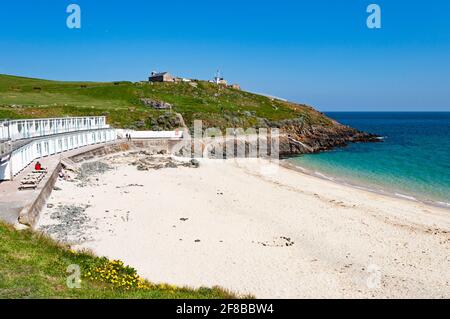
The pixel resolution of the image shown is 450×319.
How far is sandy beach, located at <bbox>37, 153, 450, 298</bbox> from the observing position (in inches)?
629

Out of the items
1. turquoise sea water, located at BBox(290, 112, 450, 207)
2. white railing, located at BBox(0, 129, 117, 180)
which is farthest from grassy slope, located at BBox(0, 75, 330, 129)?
turquoise sea water, located at BBox(290, 112, 450, 207)

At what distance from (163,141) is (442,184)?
1356 inches

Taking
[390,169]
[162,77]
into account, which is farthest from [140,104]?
[390,169]

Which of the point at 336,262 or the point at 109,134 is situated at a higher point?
the point at 109,134

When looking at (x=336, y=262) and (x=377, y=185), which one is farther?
(x=377, y=185)

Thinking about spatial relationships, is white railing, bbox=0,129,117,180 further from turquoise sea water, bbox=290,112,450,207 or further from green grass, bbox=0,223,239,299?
turquoise sea water, bbox=290,112,450,207

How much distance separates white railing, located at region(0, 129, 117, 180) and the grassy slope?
36.5ft

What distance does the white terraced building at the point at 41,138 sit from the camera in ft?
82.0

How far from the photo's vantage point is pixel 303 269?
17.1 metres

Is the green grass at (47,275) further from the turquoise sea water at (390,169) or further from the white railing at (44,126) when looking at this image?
the turquoise sea water at (390,169)
